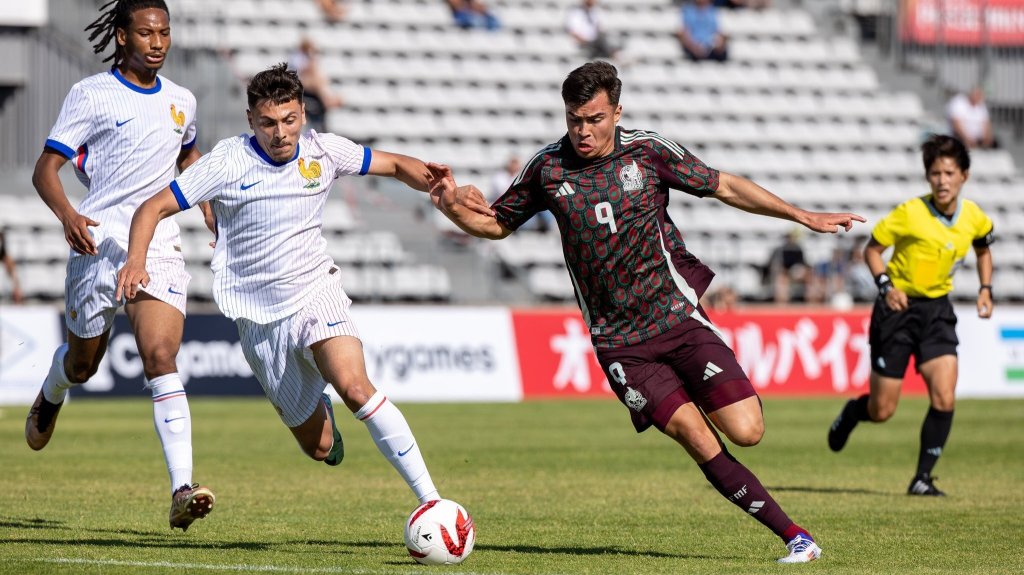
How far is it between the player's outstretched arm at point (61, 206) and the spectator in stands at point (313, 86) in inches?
670

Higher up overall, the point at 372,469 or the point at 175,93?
the point at 175,93

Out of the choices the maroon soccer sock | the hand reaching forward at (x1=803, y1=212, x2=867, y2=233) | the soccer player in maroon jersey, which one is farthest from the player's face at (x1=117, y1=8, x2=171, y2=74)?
the maroon soccer sock

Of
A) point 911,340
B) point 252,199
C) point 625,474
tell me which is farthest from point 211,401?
point 252,199

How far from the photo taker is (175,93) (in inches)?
346

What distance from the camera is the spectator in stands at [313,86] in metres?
25.4

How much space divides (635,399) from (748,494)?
2.40 feet

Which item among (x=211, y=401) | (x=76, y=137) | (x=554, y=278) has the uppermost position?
(x=76, y=137)

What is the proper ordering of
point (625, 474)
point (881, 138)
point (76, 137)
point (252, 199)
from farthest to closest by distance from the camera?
point (881, 138) < point (625, 474) < point (76, 137) < point (252, 199)

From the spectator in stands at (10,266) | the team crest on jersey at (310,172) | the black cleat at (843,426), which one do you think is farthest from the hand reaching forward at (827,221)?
the spectator in stands at (10,266)

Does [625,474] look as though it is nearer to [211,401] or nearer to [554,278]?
[211,401]

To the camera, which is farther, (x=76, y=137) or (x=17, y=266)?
(x=17, y=266)

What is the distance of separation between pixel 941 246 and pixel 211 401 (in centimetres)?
1206

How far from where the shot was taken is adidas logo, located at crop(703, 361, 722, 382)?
7.72 metres

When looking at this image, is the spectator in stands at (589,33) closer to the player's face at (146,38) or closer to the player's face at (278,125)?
the player's face at (146,38)
